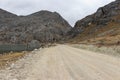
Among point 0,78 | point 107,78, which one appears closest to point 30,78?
point 0,78

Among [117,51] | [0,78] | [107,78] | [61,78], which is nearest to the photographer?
[107,78]

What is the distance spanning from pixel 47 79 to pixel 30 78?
5.23 ft

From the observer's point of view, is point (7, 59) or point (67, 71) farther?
point (7, 59)

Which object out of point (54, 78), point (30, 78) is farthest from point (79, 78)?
point (30, 78)

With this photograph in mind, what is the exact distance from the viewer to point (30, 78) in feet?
70.8

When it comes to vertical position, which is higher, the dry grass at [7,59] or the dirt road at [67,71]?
the dirt road at [67,71]

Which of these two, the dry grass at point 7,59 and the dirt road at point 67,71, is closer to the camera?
the dirt road at point 67,71

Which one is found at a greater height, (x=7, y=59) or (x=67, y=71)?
(x=67, y=71)

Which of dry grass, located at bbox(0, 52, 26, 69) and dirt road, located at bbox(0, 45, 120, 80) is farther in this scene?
dry grass, located at bbox(0, 52, 26, 69)

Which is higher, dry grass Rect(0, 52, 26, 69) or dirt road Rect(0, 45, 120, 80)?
dirt road Rect(0, 45, 120, 80)

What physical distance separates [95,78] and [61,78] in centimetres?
246

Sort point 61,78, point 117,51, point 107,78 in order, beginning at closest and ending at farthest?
point 107,78 → point 61,78 → point 117,51

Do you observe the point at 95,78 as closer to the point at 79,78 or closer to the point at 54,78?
the point at 79,78

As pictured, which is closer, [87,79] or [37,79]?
[87,79]
